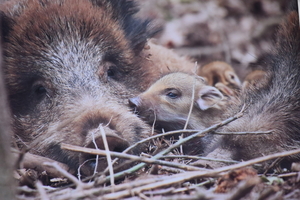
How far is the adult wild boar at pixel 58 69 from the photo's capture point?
4129 millimetres

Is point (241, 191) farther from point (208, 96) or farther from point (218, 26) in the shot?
point (218, 26)

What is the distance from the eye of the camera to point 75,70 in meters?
4.37

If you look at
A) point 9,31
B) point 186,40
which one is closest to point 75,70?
point 9,31

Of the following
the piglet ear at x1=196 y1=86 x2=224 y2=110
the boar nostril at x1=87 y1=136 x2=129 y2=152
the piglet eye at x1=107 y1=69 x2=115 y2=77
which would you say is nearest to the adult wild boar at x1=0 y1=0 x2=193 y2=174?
the piglet eye at x1=107 y1=69 x2=115 y2=77

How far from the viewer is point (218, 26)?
902 cm

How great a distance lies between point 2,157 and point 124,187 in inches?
31.9

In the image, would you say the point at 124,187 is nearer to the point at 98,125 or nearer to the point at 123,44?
the point at 98,125

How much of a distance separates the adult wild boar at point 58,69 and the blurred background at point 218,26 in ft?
12.3

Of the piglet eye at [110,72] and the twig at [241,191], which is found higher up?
the piglet eye at [110,72]

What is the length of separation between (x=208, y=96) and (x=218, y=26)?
462cm

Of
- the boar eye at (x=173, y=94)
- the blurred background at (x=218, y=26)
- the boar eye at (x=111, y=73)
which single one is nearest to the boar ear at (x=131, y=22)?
the boar eye at (x=111, y=73)

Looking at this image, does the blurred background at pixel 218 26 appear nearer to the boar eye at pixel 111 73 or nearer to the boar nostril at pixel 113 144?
the boar eye at pixel 111 73

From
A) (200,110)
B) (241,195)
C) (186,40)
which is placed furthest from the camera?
(186,40)

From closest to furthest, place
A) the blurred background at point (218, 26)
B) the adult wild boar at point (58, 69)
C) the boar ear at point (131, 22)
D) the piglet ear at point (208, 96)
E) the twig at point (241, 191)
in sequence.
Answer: the twig at point (241, 191) → the adult wild boar at point (58, 69) → the piglet ear at point (208, 96) → the boar ear at point (131, 22) → the blurred background at point (218, 26)
